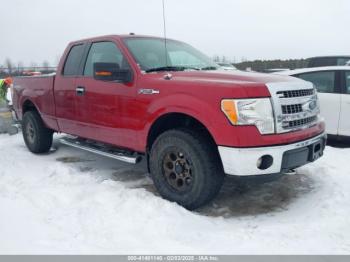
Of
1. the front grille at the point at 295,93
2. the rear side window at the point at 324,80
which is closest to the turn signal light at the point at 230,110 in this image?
the front grille at the point at 295,93

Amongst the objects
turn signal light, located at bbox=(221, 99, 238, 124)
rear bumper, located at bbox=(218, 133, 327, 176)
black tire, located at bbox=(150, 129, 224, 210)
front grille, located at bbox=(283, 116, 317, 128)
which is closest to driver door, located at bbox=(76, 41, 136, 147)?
black tire, located at bbox=(150, 129, 224, 210)

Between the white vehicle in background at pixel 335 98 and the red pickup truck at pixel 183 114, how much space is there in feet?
7.74

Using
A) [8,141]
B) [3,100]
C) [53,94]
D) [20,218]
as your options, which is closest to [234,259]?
[20,218]

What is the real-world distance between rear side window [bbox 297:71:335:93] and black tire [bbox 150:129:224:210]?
367 cm

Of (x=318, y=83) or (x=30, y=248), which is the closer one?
(x=30, y=248)

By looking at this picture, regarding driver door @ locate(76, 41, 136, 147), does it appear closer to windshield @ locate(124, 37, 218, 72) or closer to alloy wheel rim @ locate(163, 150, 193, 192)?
windshield @ locate(124, 37, 218, 72)

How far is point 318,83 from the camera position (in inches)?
260

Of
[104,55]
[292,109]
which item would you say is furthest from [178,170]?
[104,55]

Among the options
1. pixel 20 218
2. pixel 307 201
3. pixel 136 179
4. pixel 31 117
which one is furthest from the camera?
pixel 31 117

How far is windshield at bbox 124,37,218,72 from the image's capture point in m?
4.44

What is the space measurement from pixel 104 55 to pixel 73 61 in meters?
0.79

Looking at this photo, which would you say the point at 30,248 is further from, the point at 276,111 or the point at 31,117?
the point at 31,117

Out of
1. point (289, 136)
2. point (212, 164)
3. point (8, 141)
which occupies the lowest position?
point (8, 141)

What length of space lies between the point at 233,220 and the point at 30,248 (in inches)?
73.1
